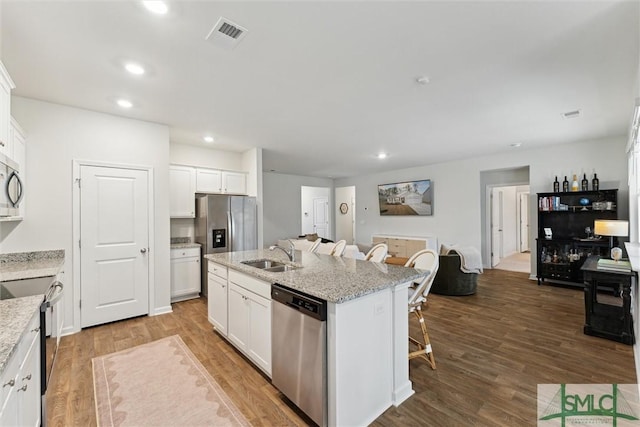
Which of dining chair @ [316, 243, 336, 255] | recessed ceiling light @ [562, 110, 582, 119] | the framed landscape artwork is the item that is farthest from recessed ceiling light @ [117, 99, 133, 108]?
the framed landscape artwork

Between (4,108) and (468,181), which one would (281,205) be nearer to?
(468,181)

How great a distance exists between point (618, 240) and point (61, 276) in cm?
777

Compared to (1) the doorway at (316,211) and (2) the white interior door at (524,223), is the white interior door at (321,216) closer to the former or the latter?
(1) the doorway at (316,211)

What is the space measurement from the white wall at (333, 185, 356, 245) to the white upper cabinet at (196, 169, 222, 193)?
231 inches

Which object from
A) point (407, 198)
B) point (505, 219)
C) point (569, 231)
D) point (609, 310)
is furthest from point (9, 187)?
point (505, 219)

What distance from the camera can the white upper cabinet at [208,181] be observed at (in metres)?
4.93

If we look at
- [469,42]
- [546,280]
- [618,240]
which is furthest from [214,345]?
[618,240]

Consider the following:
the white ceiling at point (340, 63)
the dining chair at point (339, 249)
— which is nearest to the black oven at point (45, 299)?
the white ceiling at point (340, 63)

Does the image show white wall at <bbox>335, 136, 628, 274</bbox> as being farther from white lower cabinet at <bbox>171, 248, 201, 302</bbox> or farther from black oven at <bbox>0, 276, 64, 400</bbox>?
black oven at <bbox>0, 276, 64, 400</bbox>

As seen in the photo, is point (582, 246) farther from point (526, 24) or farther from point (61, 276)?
point (61, 276)

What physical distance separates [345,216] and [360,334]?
29.4ft

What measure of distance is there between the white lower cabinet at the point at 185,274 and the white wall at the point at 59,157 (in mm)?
1270

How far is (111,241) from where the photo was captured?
11.4ft

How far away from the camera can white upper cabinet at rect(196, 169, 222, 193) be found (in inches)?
194
